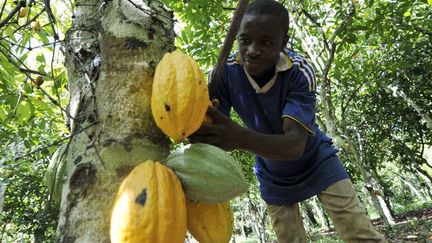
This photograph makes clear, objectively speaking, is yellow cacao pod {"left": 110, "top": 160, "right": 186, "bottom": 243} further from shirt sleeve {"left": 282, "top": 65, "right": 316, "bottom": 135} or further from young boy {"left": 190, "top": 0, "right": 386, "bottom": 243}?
shirt sleeve {"left": 282, "top": 65, "right": 316, "bottom": 135}

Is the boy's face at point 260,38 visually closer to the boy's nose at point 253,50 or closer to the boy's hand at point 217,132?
the boy's nose at point 253,50

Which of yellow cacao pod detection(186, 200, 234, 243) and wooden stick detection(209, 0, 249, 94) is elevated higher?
wooden stick detection(209, 0, 249, 94)

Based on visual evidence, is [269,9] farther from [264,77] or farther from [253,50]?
[264,77]

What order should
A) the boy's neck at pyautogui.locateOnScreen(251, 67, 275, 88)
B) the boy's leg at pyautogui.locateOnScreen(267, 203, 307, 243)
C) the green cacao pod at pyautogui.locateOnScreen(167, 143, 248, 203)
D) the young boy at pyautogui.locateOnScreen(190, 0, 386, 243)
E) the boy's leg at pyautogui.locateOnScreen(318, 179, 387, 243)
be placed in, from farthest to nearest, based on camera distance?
the boy's leg at pyautogui.locateOnScreen(267, 203, 307, 243), the boy's leg at pyautogui.locateOnScreen(318, 179, 387, 243), the boy's neck at pyautogui.locateOnScreen(251, 67, 275, 88), the young boy at pyautogui.locateOnScreen(190, 0, 386, 243), the green cacao pod at pyautogui.locateOnScreen(167, 143, 248, 203)

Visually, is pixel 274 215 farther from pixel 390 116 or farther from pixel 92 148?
pixel 390 116

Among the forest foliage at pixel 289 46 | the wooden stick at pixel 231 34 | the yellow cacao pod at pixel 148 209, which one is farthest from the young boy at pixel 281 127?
the forest foliage at pixel 289 46

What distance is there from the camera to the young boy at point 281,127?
5.50 feet

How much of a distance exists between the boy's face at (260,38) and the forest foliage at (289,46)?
674mm

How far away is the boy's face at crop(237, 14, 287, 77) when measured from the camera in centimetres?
188

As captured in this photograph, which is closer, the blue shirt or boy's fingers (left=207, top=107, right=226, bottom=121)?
boy's fingers (left=207, top=107, right=226, bottom=121)

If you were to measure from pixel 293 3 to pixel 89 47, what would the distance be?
5288 millimetres

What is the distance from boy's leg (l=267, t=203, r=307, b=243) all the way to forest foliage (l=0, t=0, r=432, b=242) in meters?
1.49

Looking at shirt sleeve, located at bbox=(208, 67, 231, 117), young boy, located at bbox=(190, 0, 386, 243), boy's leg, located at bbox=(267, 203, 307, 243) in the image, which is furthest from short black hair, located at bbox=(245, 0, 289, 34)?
boy's leg, located at bbox=(267, 203, 307, 243)

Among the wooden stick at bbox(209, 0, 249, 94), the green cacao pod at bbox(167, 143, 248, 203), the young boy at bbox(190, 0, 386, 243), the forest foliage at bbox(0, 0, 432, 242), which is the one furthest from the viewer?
the forest foliage at bbox(0, 0, 432, 242)
